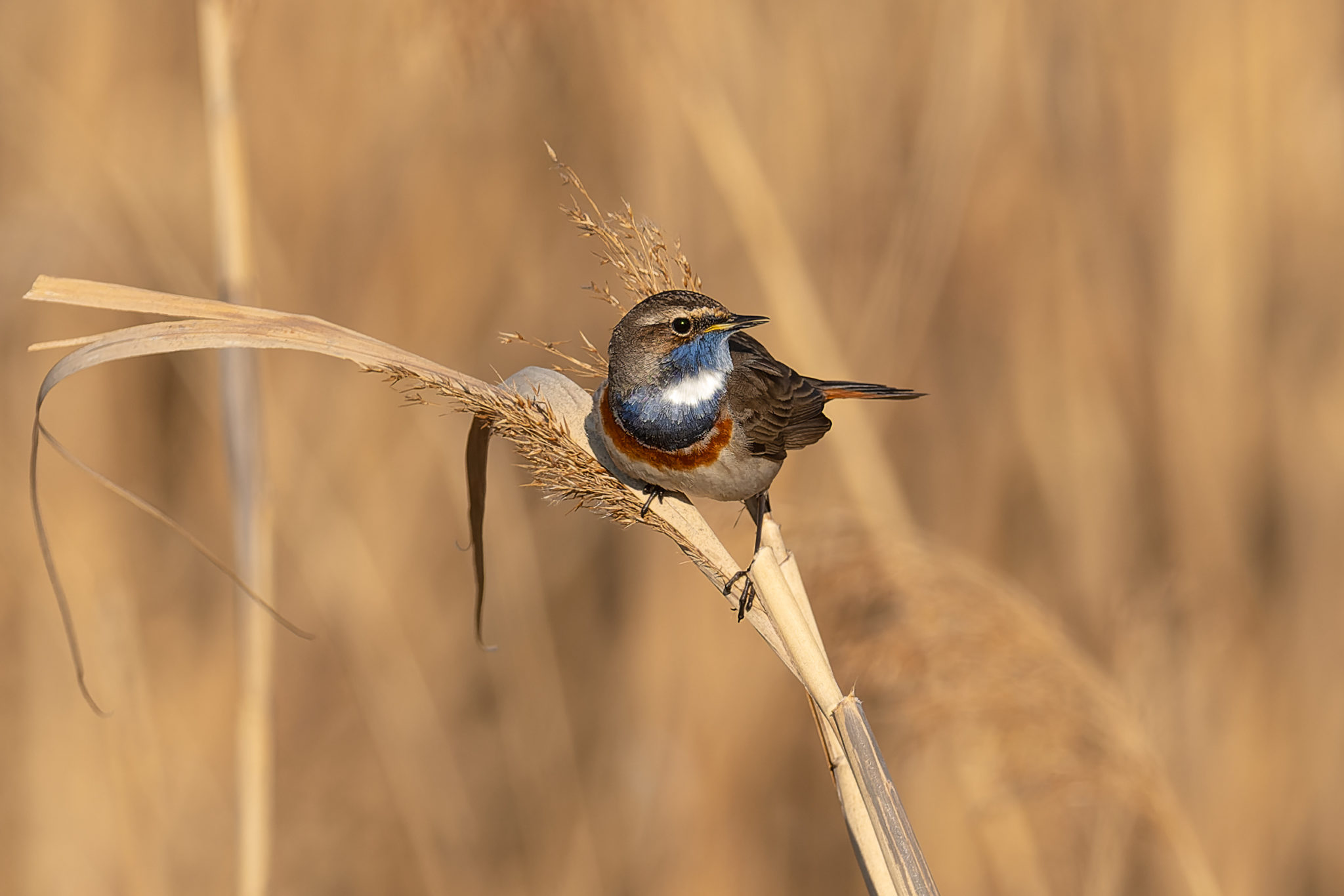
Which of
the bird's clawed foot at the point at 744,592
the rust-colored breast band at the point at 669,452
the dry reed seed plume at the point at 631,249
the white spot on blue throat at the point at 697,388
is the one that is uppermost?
the dry reed seed plume at the point at 631,249

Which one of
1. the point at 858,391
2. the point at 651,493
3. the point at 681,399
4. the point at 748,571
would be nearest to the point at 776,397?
the point at 858,391

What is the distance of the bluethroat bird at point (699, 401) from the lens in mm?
1874

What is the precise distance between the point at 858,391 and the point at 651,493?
1.81 ft

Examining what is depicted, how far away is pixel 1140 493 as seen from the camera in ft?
12.6

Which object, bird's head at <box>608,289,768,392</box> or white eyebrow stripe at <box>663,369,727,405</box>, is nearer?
bird's head at <box>608,289,768,392</box>

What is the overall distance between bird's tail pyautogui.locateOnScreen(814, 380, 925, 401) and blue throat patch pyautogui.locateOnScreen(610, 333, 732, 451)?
9.3 inches

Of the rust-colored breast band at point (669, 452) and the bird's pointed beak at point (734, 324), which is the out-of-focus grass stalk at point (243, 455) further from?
the bird's pointed beak at point (734, 324)

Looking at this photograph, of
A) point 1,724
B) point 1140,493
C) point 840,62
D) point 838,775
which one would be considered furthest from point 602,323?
point 838,775

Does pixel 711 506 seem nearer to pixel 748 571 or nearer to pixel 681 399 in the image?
pixel 681 399

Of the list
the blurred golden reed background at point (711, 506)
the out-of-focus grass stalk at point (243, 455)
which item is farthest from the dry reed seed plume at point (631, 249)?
the blurred golden reed background at point (711, 506)

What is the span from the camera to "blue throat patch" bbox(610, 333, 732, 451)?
189cm

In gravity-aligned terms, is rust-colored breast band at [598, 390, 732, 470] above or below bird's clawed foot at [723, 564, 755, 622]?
above

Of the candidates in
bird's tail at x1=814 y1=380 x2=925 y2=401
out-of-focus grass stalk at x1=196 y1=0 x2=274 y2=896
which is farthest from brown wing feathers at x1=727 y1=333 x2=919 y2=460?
out-of-focus grass stalk at x1=196 y1=0 x2=274 y2=896

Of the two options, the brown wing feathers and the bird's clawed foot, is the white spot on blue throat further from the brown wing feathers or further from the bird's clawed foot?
the bird's clawed foot
